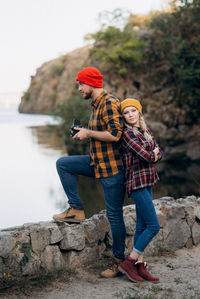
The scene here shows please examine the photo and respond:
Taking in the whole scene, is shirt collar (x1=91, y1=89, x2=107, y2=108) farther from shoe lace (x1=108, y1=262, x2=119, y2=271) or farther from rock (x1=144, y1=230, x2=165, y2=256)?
rock (x1=144, y1=230, x2=165, y2=256)

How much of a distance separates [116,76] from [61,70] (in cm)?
2763

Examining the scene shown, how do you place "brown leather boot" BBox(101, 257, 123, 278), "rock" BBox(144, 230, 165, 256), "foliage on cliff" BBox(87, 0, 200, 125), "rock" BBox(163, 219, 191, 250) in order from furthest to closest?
"foliage on cliff" BBox(87, 0, 200, 125) → "rock" BBox(163, 219, 191, 250) → "rock" BBox(144, 230, 165, 256) → "brown leather boot" BBox(101, 257, 123, 278)

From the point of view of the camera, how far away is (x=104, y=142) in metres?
3.43

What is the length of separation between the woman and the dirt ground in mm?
171

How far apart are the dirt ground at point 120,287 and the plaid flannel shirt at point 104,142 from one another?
1.05 meters

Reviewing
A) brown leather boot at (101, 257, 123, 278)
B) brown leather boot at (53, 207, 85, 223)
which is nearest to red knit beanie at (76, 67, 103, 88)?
brown leather boot at (53, 207, 85, 223)

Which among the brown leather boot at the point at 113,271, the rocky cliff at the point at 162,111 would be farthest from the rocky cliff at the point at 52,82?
the brown leather boot at the point at 113,271

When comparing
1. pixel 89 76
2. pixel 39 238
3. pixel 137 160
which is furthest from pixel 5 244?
pixel 89 76

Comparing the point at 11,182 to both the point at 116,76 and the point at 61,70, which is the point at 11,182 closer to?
the point at 116,76

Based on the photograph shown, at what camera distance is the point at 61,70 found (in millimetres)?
48375

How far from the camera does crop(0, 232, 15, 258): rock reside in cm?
357

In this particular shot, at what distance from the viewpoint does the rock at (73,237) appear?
394 cm

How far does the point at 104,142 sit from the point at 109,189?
0.44 metres

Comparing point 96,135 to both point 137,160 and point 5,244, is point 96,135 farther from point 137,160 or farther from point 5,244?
point 5,244
